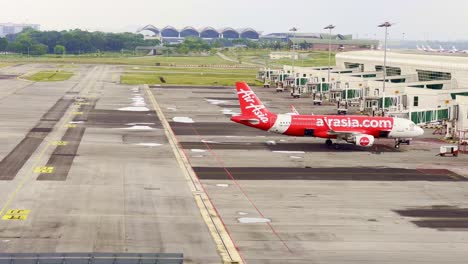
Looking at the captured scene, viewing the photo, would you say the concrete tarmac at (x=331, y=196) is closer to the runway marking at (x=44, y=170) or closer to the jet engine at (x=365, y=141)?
the jet engine at (x=365, y=141)

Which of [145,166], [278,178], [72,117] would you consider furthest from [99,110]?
[278,178]

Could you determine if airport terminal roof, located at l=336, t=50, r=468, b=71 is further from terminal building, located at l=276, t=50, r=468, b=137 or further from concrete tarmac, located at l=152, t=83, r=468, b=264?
concrete tarmac, located at l=152, t=83, r=468, b=264

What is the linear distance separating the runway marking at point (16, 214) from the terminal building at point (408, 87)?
59.2 m

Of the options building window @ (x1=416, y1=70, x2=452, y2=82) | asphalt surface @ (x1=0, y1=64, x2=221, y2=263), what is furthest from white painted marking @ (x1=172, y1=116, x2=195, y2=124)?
building window @ (x1=416, y1=70, x2=452, y2=82)

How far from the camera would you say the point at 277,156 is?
256 ft

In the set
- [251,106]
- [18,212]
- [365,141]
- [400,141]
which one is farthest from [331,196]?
[400,141]

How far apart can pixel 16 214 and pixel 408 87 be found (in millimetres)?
81207

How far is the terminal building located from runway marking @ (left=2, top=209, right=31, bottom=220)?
2330 inches

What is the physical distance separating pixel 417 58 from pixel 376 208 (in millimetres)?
115561

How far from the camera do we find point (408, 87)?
4633 inches

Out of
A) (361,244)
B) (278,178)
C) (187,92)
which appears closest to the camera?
(361,244)

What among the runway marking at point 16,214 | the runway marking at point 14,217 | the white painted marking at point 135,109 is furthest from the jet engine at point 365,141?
the white painted marking at point 135,109

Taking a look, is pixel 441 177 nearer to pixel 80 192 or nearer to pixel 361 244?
pixel 361 244

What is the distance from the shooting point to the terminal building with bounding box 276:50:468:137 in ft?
345
